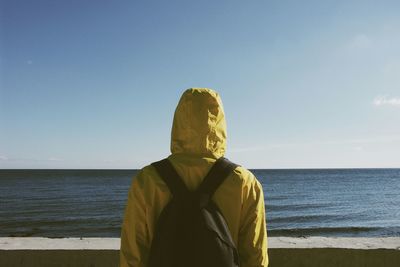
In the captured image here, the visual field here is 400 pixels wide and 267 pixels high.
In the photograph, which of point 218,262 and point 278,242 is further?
point 278,242

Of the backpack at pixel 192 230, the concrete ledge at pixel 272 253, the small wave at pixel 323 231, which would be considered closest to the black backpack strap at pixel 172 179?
the backpack at pixel 192 230

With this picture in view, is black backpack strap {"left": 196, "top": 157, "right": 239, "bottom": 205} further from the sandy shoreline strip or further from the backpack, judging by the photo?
the sandy shoreline strip

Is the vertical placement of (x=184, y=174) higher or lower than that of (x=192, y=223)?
higher

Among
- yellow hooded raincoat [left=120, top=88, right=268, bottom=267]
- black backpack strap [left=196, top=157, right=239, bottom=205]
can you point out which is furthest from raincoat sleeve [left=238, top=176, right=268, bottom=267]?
black backpack strap [left=196, top=157, right=239, bottom=205]

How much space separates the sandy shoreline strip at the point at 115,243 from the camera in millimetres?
3039

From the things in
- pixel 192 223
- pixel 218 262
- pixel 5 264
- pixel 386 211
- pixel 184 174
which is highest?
pixel 184 174

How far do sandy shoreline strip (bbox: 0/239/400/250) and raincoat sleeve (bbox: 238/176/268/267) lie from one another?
1.30 metres

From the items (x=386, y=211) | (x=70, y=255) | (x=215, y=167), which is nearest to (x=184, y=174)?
(x=215, y=167)

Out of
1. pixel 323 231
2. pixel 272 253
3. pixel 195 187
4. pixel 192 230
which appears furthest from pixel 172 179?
pixel 323 231

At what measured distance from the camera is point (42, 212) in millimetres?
26422

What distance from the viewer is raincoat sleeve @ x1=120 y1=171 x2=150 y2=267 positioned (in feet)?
5.81

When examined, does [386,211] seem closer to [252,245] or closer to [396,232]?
[396,232]

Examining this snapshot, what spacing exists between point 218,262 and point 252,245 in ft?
0.72

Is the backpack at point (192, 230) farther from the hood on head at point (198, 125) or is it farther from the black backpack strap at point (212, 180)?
the hood on head at point (198, 125)
